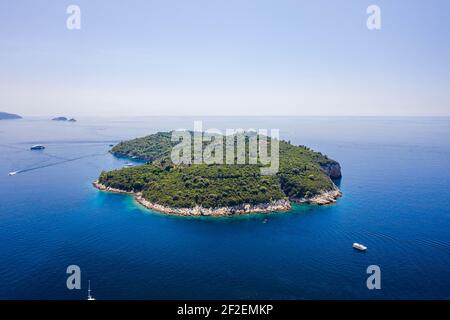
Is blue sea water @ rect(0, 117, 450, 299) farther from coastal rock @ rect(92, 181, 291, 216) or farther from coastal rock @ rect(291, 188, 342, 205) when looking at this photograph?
coastal rock @ rect(291, 188, 342, 205)

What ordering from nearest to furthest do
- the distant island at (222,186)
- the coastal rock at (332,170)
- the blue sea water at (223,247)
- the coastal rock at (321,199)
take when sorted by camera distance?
the blue sea water at (223,247), the distant island at (222,186), the coastal rock at (321,199), the coastal rock at (332,170)

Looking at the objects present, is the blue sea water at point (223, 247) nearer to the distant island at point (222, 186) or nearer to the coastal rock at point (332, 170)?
the distant island at point (222, 186)

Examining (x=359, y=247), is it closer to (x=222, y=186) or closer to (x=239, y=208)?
(x=239, y=208)

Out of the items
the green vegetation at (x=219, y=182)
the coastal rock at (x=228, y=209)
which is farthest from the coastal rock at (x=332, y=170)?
the coastal rock at (x=228, y=209)

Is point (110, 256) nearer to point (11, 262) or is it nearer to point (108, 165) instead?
point (11, 262)

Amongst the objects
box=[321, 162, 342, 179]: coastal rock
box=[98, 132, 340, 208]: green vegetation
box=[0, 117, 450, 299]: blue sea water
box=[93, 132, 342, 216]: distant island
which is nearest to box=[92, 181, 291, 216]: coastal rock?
box=[93, 132, 342, 216]: distant island

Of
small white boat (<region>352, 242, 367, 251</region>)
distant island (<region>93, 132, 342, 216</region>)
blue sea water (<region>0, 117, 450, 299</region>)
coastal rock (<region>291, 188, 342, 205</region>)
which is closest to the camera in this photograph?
blue sea water (<region>0, 117, 450, 299</region>)

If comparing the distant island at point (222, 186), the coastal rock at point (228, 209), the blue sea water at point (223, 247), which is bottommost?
the blue sea water at point (223, 247)

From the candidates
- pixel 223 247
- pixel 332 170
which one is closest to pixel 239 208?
pixel 223 247
